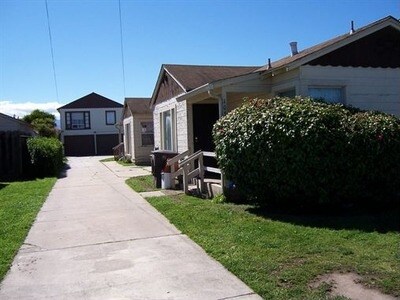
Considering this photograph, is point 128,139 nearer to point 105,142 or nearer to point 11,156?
point 11,156

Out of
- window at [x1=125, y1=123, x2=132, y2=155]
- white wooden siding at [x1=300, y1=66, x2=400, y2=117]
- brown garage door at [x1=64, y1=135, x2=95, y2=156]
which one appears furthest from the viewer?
brown garage door at [x1=64, y1=135, x2=95, y2=156]

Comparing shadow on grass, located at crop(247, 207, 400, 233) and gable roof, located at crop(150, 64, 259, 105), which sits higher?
gable roof, located at crop(150, 64, 259, 105)

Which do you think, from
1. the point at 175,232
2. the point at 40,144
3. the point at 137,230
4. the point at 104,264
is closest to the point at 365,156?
the point at 175,232

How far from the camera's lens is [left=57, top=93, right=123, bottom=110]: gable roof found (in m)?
50.3

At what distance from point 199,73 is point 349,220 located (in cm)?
913

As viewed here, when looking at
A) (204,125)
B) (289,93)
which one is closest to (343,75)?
(289,93)

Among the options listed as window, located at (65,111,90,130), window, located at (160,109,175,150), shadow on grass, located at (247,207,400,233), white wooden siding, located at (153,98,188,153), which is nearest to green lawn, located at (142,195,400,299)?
shadow on grass, located at (247,207,400,233)

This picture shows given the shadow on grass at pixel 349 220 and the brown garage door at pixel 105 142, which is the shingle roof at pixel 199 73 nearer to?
the shadow on grass at pixel 349 220

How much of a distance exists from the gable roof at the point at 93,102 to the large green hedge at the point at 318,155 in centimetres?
4458

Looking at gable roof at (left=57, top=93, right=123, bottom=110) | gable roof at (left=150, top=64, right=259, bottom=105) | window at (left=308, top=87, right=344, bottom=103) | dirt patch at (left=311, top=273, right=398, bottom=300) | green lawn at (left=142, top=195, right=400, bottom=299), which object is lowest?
dirt patch at (left=311, top=273, right=398, bottom=300)

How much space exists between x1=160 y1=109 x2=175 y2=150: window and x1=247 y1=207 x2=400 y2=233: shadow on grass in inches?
314

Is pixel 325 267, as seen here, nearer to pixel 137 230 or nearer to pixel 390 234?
pixel 390 234

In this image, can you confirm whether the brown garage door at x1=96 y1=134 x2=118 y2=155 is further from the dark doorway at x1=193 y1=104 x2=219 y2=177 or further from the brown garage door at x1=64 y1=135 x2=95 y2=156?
the dark doorway at x1=193 y1=104 x2=219 y2=177

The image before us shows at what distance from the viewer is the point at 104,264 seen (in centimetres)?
559
